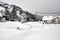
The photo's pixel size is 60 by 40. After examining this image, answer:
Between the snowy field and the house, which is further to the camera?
the house

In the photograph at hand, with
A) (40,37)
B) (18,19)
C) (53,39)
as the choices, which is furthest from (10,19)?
(53,39)

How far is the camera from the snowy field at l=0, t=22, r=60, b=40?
31.8 inches

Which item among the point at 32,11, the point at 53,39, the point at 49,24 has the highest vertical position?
the point at 32,11

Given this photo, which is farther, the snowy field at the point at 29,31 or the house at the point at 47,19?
the house at the point at 47,19

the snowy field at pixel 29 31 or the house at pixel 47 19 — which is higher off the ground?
the house at pixel 47 19

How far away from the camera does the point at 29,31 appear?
88 centimetres

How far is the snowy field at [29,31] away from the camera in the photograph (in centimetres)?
81

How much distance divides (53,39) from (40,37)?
0.12 metres

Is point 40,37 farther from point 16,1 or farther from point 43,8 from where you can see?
point 16,1

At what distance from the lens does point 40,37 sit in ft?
2.71

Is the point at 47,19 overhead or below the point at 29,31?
overhead

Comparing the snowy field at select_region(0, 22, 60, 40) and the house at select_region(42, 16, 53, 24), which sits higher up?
the house at select_region(42, 16, 53, 24)

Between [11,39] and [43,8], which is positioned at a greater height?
[43,8]

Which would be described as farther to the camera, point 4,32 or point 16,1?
point 16,1
